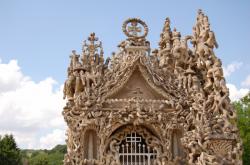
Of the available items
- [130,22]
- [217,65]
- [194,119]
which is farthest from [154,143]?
[130,22]

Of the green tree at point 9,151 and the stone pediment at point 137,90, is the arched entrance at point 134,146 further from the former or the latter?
the green tree at point 9,151

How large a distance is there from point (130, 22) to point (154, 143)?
3841 millimetres

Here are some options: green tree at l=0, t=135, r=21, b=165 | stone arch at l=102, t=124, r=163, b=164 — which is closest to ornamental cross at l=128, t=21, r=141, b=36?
stone arch at l=102, t=124, r=163, b=164

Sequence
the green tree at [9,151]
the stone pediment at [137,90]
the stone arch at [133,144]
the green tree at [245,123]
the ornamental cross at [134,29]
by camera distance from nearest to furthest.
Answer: the stone arch at [133,144]
the stone pediment at [137,90]
the ornamental cross at [134,29]
the green tree at [245,123]
the green tree at [9,151]

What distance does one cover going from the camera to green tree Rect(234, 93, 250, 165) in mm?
17703

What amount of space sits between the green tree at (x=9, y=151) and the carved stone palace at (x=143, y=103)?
1544 centimetres

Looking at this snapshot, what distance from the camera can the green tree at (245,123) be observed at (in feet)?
58.1

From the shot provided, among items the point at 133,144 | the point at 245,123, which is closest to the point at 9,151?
the point at 245,123

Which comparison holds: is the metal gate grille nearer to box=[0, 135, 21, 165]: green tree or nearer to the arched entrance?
the arched entrance

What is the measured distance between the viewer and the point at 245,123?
1827 cm

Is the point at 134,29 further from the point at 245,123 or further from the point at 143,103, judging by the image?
the point at 245,123

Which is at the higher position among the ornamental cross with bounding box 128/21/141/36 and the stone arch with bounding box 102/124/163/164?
the ornamental cross with bounding box 128/21/141/36

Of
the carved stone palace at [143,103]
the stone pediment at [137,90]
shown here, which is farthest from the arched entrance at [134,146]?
the stone pediment at [137,90]

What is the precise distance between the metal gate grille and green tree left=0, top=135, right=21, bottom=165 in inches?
627
